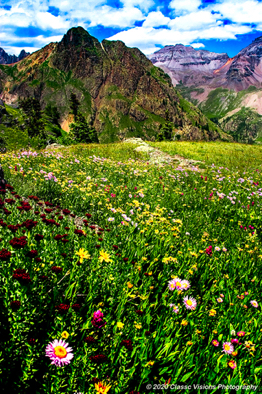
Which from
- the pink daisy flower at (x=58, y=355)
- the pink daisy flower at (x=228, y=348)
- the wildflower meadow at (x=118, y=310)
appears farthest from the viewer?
the pink daisy flower at (x=228, y=348)

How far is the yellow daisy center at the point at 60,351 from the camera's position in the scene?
1.41 meters

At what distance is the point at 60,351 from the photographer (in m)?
1.43

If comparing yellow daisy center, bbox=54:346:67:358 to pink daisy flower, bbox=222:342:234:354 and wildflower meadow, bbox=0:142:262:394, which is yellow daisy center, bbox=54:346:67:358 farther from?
pink daisy flower, bbox=222:342:234:354

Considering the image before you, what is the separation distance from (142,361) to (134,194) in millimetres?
5607

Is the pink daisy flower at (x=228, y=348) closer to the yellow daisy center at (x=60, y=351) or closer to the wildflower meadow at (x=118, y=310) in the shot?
the wildflower meadow at (x=118, y=310)

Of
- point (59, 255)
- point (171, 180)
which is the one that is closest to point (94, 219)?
point (59, 255)

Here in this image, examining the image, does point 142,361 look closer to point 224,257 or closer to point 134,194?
point 224,257

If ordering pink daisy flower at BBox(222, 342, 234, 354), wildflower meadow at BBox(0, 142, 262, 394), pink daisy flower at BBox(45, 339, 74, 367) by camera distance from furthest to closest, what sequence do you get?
pink daisy flower at BBox(222, 342, 234, 354) → wildflower meadow at BBox(0, 142, 262, 394) → pink daisy flower at BBox(45, 339, 74, 367)

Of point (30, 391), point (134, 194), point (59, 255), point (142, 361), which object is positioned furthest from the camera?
point (134, 194)

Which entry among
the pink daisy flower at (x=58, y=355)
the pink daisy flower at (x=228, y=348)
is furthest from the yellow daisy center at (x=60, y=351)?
the pink daisy flower at (x=228, y=348)

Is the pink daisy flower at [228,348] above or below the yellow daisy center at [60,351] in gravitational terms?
below

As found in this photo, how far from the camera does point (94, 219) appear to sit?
5621 millimetres

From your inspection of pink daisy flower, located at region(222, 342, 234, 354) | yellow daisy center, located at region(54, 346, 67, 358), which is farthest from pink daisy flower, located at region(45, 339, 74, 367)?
pink daisy flower, located at region(222, 342, 234, 354)

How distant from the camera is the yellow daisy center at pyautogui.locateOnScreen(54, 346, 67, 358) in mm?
1405
